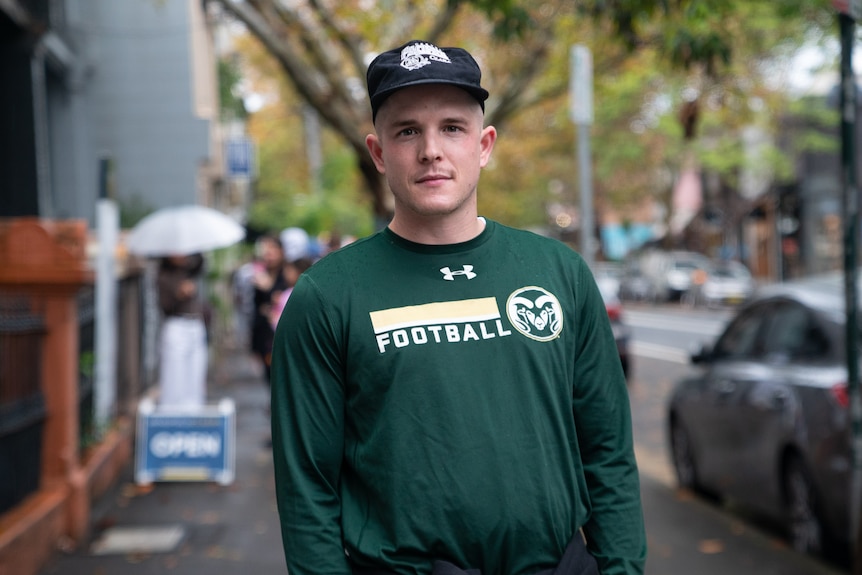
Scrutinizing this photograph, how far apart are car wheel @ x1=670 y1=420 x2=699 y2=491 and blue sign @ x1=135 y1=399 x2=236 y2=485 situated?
3550mm

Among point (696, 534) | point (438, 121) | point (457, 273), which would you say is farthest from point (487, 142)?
point (696, 534)

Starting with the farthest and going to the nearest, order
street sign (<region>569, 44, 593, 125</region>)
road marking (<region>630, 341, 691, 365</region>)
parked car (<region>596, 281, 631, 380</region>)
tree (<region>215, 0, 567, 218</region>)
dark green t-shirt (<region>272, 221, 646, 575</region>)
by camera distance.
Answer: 1. road marking (<region>630, 341, 691, 365</region>)
2. parked car (<region>596, 281, 631, 380</region>)
3. tree (<region>215, 0, 567, 218</region>)
4. street sign (<region>569, 44, 593, 125</region>)
5. dark green t-shirt (<region>272, 221, 646, 575</region>)

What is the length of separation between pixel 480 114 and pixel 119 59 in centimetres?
2087

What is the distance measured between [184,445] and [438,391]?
25.4 ft

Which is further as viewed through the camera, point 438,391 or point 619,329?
point 619,329

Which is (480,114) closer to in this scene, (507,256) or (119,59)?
(507,256)

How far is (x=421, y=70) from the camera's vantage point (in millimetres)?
2707

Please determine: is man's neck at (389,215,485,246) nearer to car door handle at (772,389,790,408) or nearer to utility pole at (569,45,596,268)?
car door handle at (772,389,790,408)

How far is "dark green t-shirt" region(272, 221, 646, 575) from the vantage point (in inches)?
105

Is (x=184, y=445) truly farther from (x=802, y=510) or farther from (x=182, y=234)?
(x=802, y=510)

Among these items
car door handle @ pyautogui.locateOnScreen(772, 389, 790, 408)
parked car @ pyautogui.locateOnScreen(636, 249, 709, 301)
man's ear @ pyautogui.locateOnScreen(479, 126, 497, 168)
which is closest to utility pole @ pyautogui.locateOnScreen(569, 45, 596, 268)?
car door handle @ pyautogui.locateOnScreen(772, 389, 790, 408)

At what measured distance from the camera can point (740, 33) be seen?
14.9 metres

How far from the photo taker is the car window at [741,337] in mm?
8664

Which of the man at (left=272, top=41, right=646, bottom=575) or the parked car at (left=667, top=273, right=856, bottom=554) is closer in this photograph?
the man at (left=272, top=41, right=646, bottom=575)
